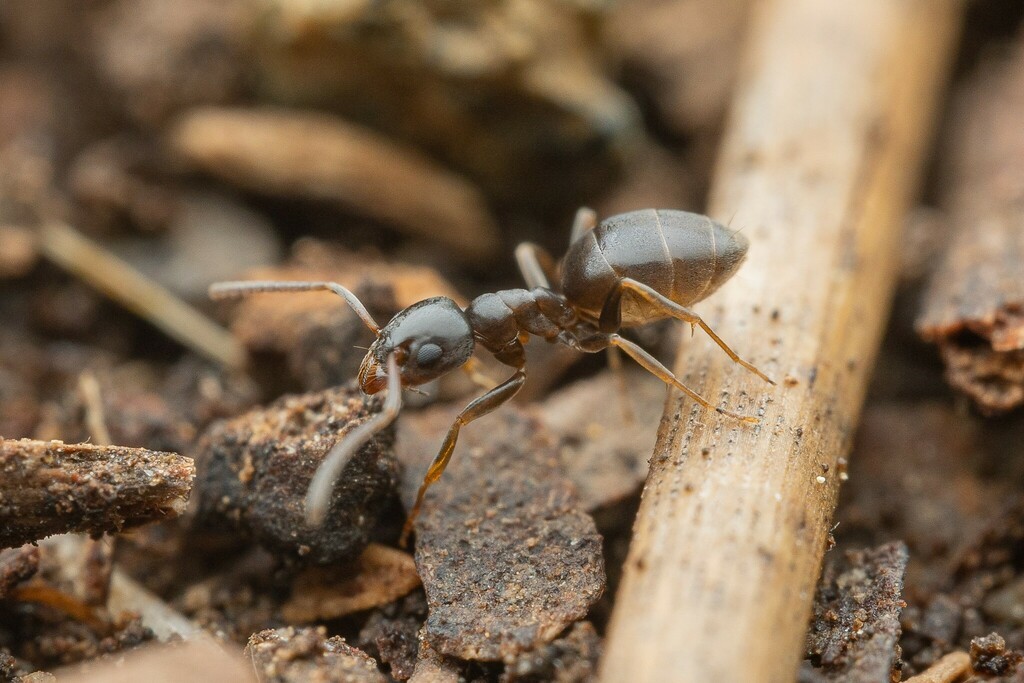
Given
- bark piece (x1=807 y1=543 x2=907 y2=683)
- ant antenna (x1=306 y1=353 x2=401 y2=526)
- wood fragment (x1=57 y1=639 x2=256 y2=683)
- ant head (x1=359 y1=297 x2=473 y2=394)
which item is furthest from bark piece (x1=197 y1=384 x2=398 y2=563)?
bark piece (x1=807 y1=543 x2=907 y2=683)

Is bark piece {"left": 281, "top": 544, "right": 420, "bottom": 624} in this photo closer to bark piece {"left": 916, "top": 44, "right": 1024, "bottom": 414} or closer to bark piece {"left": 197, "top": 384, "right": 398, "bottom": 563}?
bark piece {"left": 197, "top": 384, "right": 398, "bottom": 563}

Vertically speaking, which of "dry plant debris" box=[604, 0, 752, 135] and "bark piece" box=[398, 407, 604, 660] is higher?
"dry plant debris" box=[604, 0, 752, 135]

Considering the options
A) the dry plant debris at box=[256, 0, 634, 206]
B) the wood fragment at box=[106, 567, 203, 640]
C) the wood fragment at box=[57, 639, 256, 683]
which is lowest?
the wood fragment at box=[57, 639, 256, 683]

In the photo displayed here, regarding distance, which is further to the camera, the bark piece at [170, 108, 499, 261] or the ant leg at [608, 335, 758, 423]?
the bark piece at [170, 108, 499, 261]

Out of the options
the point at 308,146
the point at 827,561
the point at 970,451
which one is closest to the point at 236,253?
the point at 308,146

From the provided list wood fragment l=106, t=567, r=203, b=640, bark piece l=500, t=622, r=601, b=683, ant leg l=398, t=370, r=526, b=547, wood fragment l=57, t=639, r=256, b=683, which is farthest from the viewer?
ant leg l=398, t=370, r=526, b=547

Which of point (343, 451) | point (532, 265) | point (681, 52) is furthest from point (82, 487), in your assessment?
point (681, 52)
